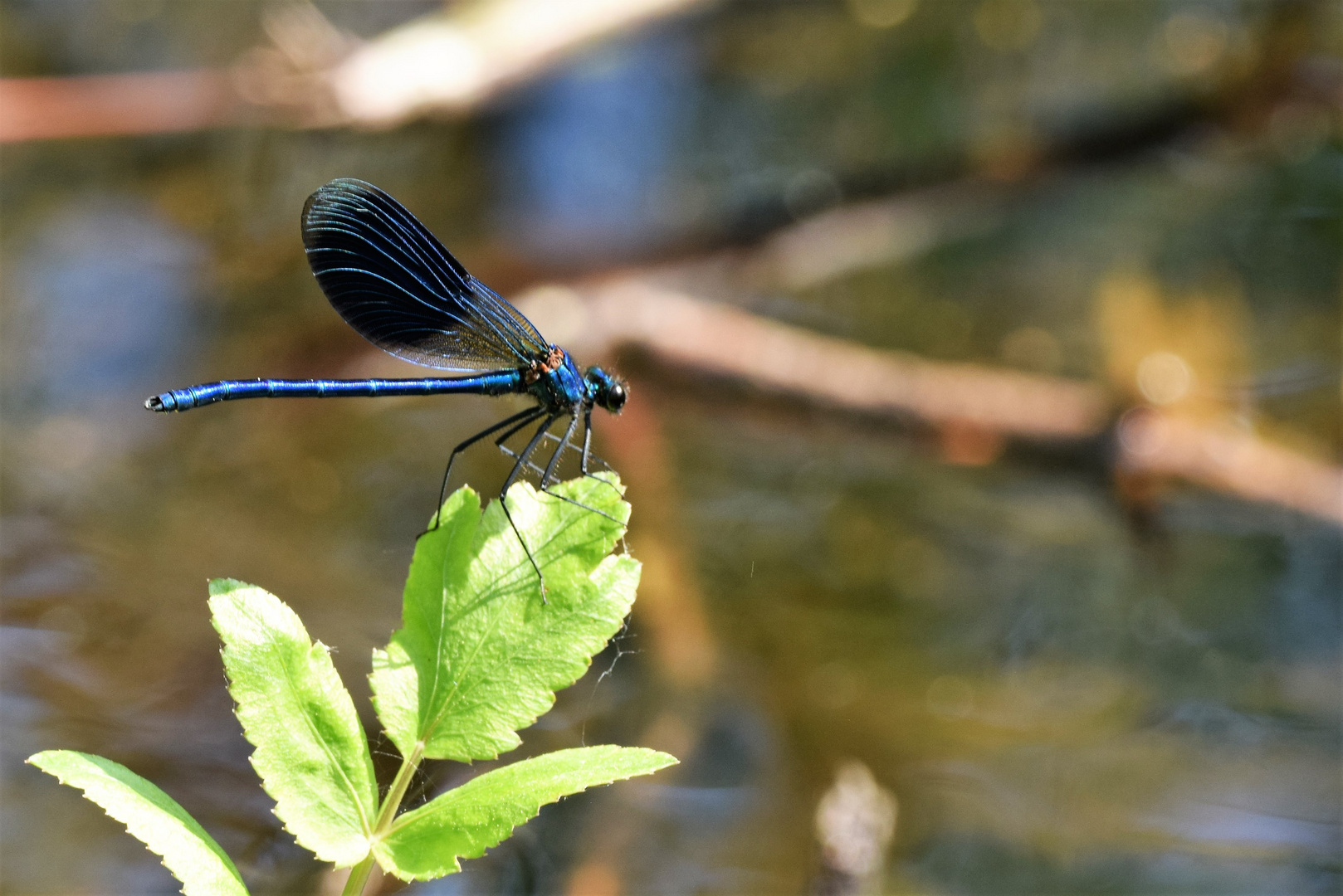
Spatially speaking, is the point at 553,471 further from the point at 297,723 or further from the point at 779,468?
the point at 779,468

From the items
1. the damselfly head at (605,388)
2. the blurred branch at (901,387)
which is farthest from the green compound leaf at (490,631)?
the blurred branch at (901,387)

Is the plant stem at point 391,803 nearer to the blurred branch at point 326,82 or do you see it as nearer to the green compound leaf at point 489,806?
the green compound leaf at point 489,806

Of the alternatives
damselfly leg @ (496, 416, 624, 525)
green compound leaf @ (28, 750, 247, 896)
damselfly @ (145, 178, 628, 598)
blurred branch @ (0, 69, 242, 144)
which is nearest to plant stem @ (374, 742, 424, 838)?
green compound leaf @ (28, 750, 247, 896)

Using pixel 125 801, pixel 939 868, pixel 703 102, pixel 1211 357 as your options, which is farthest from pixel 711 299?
pixel 125 801

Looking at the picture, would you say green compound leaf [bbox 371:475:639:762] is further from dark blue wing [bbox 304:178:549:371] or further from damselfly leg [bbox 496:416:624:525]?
dark blue wing [bbox 304:178:549:371]

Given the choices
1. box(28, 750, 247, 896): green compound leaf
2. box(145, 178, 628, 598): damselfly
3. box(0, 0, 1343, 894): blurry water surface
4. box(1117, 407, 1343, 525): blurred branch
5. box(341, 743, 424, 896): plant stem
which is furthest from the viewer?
box(1117, 407, 1343, 525): blurred branch

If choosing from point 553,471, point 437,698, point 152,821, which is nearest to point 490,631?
point 437,698

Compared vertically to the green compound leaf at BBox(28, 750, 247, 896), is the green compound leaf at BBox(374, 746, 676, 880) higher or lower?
higher
